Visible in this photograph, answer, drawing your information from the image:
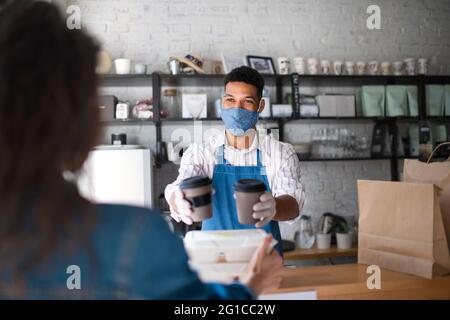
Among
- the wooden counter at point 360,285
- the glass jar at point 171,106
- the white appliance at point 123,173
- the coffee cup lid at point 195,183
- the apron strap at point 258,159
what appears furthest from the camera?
the glass jar at point 171,106

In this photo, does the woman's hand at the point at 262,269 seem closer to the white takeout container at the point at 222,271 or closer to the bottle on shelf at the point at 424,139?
the white takeout container at the point at 222,271

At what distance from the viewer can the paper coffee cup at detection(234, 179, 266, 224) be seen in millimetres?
1253

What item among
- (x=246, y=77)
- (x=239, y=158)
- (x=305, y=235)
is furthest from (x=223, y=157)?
(x=305, y=235)

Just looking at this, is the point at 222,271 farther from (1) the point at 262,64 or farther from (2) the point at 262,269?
(1) the point at 262,64

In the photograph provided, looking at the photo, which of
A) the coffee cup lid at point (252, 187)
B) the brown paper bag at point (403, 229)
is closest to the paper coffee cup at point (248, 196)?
the coffee cup lid at point (252, 187)

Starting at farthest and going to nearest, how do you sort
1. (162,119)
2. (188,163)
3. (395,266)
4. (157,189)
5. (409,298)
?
(157,189), (162,119), (188,163), (395,266), (409,298)

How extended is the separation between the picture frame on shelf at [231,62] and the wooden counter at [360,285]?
2.38 m

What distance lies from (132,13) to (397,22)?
2708 millimetres

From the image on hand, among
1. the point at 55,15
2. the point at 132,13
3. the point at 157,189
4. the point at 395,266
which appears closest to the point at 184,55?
the point at 132,13

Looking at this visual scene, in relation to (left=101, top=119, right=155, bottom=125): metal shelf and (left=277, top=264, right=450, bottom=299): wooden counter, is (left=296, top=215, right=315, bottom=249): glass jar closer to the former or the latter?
(left=101, top=119, right=155, bottom=125): metal shelf

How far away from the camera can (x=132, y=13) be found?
3.78 meters

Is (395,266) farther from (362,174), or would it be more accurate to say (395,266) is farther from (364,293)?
(362,174)

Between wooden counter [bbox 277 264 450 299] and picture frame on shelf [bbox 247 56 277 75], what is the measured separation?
2.44m

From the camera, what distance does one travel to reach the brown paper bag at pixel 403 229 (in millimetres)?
1554
